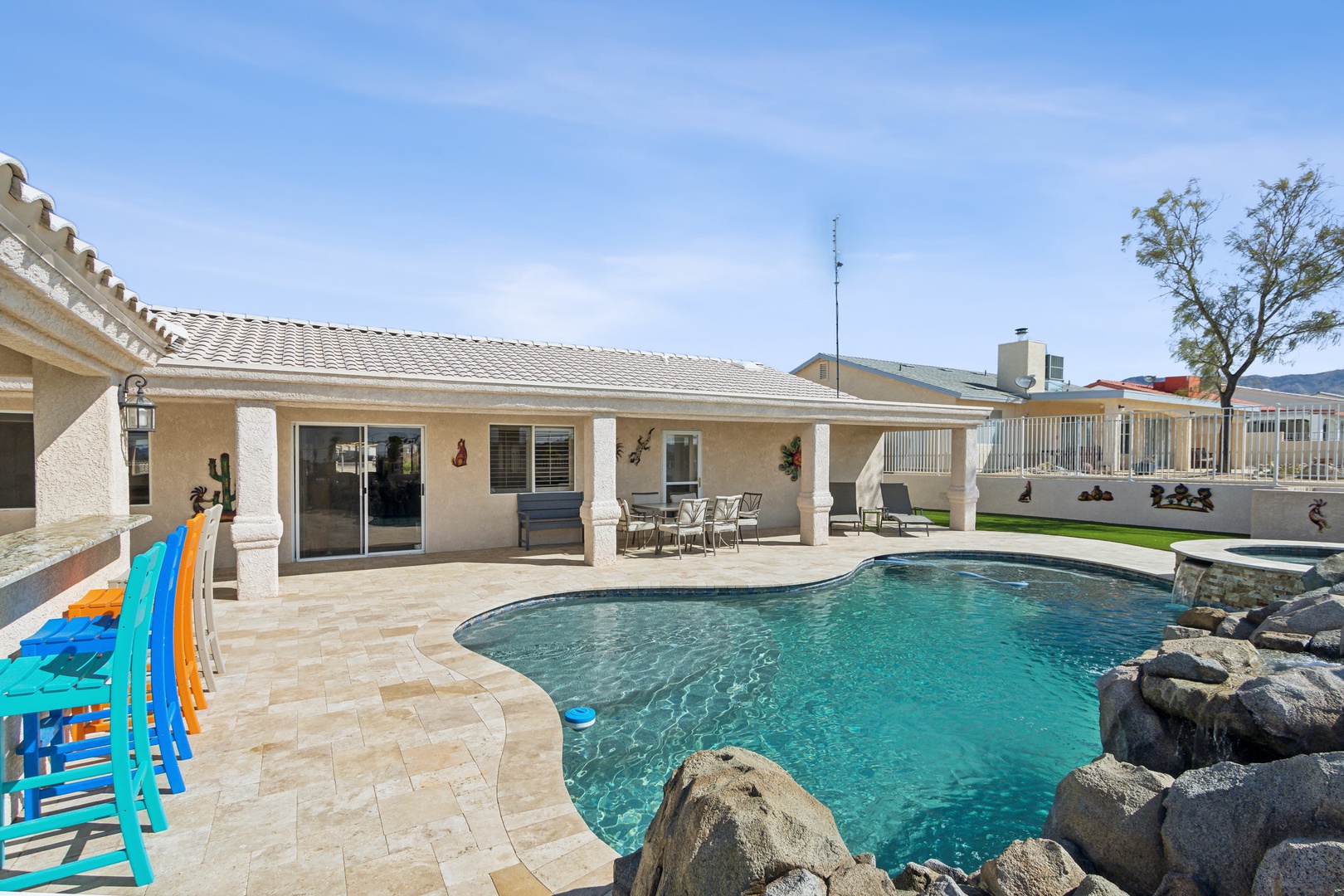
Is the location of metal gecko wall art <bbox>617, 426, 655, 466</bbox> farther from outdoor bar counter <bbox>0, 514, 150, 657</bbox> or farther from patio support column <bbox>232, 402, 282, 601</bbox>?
outdoor bar counter <bbox>0, 514, 150, 657</bbox>

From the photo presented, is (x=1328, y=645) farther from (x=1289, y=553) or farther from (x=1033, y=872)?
(x=1289, y=553)

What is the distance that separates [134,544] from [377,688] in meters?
7.61

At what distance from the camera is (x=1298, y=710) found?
330 cm

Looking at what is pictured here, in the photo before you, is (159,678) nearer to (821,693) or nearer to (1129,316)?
(821,693)

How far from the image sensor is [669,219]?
14.2 m

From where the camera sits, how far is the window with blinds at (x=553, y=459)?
13.4 meters

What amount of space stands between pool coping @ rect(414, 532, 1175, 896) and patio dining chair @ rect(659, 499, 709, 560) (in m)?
1.84

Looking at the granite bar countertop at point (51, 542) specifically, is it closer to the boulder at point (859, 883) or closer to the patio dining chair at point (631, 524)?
the boulder at point (859, 883)

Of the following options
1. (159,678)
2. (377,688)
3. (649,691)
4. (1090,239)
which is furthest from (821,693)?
(1090,239)

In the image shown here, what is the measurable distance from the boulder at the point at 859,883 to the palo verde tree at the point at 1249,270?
26835mm

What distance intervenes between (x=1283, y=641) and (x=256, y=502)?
35.9ft

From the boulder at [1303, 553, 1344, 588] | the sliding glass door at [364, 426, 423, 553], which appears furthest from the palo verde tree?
the sliding glass door at [364, 426, 423, 553]

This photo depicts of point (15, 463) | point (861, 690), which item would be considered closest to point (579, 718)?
point (861, 690)

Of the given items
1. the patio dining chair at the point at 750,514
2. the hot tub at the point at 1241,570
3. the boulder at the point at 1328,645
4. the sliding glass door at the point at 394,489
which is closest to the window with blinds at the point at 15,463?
the sliding glass door at the point at 394,489
